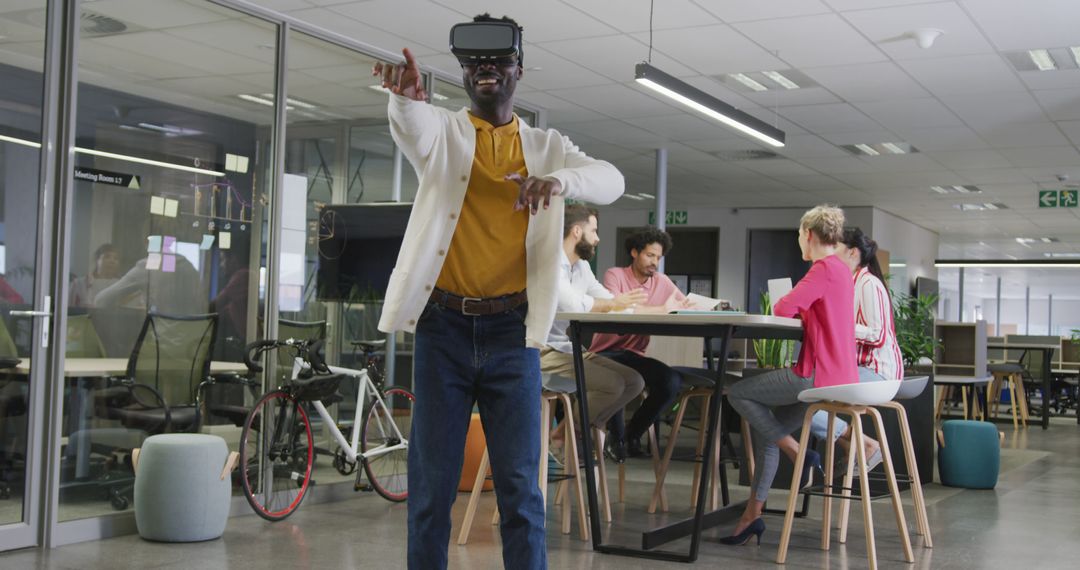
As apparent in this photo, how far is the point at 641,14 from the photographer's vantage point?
6.45 m

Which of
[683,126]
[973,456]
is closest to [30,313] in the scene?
[973,456]

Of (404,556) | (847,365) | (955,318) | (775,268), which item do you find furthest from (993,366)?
(955,318)

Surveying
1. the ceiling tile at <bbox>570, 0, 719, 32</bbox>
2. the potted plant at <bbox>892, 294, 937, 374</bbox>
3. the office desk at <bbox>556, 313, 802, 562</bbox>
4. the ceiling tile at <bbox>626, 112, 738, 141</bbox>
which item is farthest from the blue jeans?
the potted plant at <bbox>892, 294, 937, 374</bbox>

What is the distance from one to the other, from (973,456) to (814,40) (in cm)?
278

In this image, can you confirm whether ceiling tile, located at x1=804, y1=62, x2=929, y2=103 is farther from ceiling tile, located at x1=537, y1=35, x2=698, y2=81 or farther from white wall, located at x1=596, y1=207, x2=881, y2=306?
white wall, located at x1=596, y1=207, x2=881, y2=306

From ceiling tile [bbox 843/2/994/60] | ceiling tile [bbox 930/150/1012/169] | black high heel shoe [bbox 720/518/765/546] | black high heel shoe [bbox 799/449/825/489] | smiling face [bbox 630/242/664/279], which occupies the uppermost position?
ceiling tile [bbox 843/2/994/60]

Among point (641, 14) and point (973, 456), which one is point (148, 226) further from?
point (973, 456)

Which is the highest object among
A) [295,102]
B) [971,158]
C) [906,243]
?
[971,158]

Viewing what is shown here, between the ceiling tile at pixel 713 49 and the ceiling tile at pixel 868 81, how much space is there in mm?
453

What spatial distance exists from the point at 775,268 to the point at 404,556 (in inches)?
514

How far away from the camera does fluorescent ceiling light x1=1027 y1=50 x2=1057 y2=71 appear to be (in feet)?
23.5

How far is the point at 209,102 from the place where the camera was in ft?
16.7

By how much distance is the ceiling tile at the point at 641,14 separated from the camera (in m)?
6.25

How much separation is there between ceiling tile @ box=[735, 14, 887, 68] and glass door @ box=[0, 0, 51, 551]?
13.4 ft
